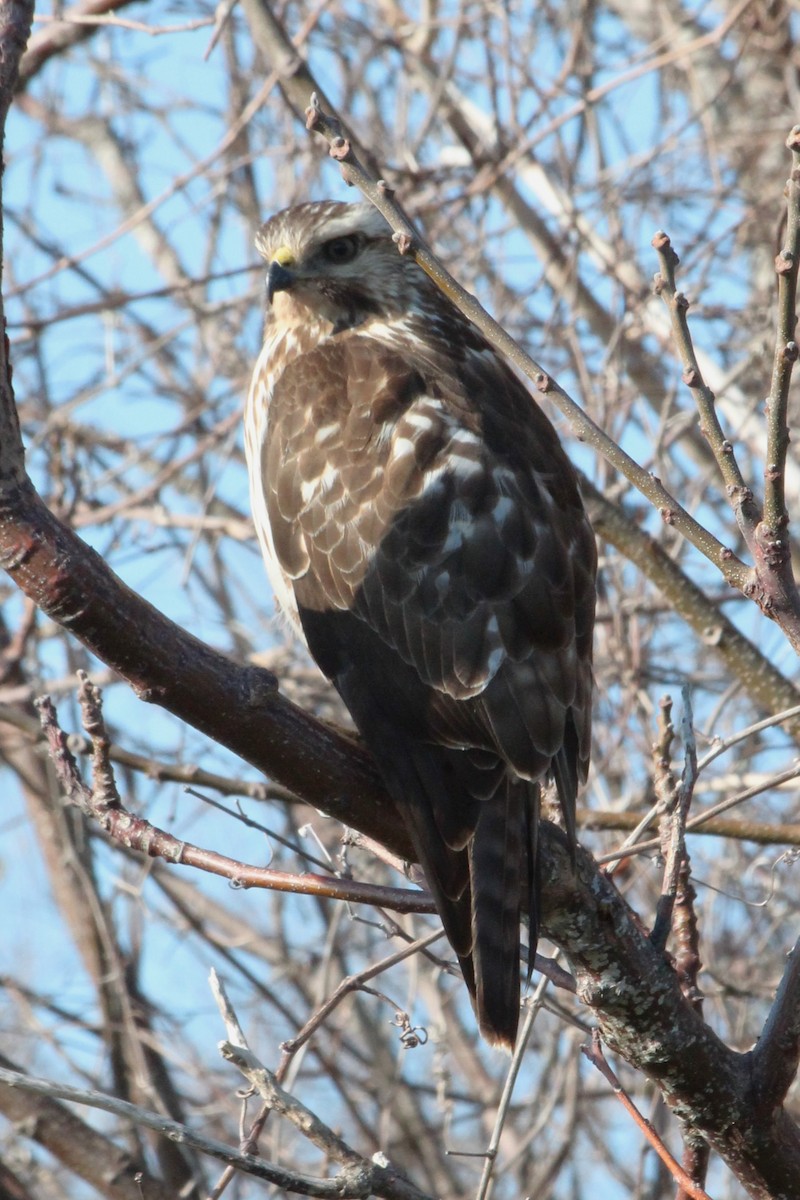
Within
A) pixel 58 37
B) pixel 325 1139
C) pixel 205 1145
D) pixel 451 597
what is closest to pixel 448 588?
pixel 451 597

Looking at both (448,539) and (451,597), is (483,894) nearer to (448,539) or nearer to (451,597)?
(451,597)

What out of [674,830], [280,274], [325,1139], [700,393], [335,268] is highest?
[335,268]

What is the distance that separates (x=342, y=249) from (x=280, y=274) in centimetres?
24

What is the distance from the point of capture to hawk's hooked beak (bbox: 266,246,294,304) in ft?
12.9

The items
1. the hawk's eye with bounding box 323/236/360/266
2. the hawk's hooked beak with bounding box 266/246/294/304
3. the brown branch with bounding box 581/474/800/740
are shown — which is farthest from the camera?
the hawk's eye with bounding box 323/236/360/266

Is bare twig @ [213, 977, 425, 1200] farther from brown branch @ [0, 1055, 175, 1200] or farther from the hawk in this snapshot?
brown branch @ [0, 1055, 175, 1200]

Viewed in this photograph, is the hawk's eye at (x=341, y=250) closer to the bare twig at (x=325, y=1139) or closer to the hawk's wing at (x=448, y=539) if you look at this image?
the hawk's wing at (x=448, y=539)

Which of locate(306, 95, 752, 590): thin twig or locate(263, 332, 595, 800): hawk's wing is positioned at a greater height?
locate(263, 332, 595, 800): hawk's wing

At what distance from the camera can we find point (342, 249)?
409 cm

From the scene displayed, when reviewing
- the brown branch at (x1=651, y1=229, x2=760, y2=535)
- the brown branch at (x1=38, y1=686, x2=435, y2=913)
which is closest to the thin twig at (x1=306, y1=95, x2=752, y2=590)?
the brown branch at (x1=651, y1=229, x2=760, y2=535)

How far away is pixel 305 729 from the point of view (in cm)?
238

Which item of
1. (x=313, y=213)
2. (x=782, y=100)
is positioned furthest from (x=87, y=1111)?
(x=782, y=100)

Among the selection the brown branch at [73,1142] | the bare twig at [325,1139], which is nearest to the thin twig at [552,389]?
the bare twig at [325,1139]

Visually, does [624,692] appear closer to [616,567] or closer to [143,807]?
[616,567]
